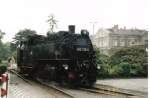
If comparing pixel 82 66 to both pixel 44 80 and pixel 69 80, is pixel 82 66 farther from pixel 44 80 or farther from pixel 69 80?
pixel 44 80

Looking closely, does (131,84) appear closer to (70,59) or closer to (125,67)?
(70,59)

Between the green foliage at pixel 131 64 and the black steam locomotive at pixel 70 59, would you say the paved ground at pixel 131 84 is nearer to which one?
the black steam locomotive at pixel 70 59

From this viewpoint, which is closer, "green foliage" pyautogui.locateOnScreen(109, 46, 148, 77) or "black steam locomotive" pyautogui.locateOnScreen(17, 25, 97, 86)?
"black steam locomotive" pyautogui.locateOnScreen(17, 25, 97, 86)

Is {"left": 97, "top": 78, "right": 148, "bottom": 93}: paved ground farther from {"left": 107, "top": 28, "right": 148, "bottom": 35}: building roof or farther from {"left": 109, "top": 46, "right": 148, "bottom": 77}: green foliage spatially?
{"left": 107, "top": 28, "right": 148, "bottom": 35}: building roof

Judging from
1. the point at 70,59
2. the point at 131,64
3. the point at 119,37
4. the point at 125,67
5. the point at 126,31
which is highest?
the point at 126,31

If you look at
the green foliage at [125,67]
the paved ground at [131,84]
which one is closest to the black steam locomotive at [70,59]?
the paved ground at [131,84]

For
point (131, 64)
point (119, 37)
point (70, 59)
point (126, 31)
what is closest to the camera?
point (70, 59)

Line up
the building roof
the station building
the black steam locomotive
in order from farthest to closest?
the building roof → the station building → the black steam locomotive

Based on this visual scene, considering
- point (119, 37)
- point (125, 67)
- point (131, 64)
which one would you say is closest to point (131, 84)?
point (125, 67)

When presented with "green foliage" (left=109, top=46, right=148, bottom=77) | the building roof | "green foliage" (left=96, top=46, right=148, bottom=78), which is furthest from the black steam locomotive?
the building roof

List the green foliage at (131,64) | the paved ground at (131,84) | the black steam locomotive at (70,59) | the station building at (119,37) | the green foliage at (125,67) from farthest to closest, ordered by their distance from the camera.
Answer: the station building at (119,37) < the green foliage at (131,64) < the green foliage at (125,67) < the black steam locomotive at (70,59) < the paved ground at (131,84)

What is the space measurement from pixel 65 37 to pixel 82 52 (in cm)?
133

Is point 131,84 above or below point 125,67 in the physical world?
below

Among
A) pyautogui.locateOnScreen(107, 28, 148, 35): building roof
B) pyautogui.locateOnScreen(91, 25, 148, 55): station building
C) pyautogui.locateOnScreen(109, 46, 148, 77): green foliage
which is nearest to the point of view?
pyautogui.locateOnScreen(109, 46, 148, 77): green foliage
